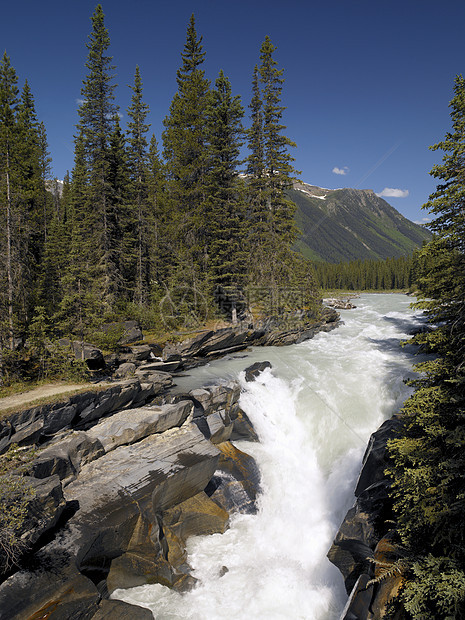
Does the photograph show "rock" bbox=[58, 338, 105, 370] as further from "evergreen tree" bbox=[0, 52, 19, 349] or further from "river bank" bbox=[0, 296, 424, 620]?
"river bank" bbox=[0, 296, 424, 620]

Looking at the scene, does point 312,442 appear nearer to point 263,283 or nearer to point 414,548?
point 414,548

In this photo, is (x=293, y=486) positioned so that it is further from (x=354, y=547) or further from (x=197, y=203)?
(x=197, y=203)

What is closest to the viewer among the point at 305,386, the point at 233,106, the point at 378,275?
the point at 305,386

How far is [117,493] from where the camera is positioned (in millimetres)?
10180

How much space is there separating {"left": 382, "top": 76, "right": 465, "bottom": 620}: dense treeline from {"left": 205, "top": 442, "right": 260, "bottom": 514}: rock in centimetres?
622

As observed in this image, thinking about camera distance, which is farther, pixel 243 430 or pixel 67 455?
pixel 243 430

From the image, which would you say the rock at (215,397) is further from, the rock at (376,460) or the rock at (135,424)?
the rock at (376,460)

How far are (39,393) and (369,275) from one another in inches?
5363

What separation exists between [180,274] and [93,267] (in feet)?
26.7

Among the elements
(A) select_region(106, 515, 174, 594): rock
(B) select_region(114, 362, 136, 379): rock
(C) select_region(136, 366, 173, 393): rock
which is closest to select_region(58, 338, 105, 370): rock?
(B) select_region(114, 362, 136, 379): rock

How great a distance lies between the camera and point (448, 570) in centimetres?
608

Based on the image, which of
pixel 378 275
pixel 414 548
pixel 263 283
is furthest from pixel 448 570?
pixel 378 275

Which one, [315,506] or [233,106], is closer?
[315,506]

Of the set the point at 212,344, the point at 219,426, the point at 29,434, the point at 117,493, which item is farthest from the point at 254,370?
the point at 29,434
